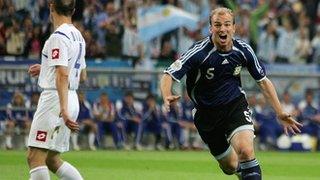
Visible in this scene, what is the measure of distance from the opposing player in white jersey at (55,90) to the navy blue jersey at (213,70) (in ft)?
4.96

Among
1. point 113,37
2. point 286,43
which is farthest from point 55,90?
point 286,43

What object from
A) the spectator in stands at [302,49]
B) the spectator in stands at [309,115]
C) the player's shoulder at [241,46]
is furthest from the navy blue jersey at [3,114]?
the player's shoulder at [241,46]

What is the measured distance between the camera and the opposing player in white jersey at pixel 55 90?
9789 millimetres

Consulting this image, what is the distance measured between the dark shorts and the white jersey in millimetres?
2044

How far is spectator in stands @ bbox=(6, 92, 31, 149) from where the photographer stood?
2433 cm

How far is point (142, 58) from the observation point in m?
26.6

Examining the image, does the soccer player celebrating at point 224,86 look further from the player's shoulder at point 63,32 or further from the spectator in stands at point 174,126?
the spectator in stands at point 174,126

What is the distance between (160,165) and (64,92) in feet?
30.7

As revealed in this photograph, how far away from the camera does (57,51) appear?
32.1ft

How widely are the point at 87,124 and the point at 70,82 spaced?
588 inches

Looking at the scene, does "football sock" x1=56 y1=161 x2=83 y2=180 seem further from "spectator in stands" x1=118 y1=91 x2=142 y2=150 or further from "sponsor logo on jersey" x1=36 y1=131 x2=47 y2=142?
"spectator in stands" x1=118 y1=91 x2=142 y2=150

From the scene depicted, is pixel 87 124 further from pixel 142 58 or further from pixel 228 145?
pixel 228 145

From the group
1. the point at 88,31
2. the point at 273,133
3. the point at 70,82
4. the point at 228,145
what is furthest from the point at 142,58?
the point at 70,82

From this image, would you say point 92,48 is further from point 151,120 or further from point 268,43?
point 268,43
